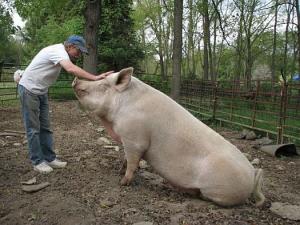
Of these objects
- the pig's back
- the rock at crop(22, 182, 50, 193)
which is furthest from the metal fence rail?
the rock at crop(22, 182, 50, 193)

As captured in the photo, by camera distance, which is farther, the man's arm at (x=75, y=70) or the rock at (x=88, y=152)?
the rock at (x=88, y=152)

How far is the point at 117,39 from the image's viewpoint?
22.0 m

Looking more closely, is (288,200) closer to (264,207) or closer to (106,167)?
(264,207)

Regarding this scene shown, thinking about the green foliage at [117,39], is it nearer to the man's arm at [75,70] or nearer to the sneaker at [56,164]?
the sneaker at [56,164]

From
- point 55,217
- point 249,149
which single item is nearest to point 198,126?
point 55,217

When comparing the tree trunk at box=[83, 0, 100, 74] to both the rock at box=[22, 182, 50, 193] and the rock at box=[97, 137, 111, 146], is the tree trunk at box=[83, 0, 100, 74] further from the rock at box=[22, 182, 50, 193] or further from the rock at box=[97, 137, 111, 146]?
the rock at box=[22, 182, 50, 193]

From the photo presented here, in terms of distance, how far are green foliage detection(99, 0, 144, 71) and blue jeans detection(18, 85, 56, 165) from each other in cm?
1615

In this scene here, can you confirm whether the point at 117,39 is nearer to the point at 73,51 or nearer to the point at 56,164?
the point at 56,164

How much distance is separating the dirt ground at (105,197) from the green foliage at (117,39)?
15.1 m

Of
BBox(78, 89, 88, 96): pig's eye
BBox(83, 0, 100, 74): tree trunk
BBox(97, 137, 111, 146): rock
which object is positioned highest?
BBox(83, 0, 100, 74): tree trunk

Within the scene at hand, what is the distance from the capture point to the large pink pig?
14.5ft

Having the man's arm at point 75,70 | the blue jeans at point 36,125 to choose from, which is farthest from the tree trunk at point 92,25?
the man's arm at point 75,70

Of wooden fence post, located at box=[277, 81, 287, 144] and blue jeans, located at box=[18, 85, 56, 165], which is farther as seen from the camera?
wooden fence post, located at box=[277, 81, 287, 144]

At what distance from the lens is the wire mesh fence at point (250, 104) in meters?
9.20
